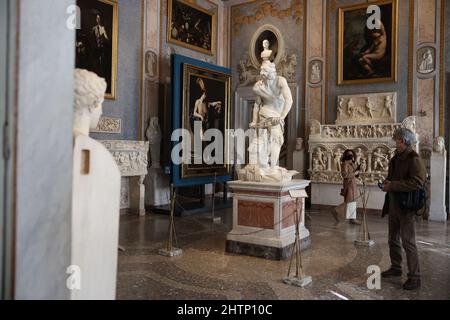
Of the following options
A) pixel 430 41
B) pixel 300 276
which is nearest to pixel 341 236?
pixel 300 276

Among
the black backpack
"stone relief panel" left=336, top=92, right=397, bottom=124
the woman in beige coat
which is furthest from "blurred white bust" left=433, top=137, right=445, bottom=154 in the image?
the black backpack

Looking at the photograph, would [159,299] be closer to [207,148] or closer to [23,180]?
[23,180]

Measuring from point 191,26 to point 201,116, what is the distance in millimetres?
2956

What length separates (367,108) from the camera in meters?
10.3

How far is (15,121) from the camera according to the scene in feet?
7.36

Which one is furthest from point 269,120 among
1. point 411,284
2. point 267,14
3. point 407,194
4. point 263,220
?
point 267,14

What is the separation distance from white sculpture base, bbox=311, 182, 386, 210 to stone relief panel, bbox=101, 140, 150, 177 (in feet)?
14.8

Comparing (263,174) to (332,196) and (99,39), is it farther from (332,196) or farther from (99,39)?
(99,39)

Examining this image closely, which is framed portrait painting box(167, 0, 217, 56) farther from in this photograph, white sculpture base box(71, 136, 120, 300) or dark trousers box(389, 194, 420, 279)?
white sculpture base box(71, 136, 120, 300)

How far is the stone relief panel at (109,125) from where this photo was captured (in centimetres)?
916

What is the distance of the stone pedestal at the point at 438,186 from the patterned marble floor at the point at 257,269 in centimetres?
139

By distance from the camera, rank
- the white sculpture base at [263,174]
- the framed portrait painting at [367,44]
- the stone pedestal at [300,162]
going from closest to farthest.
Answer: the white sculpture base at [263,174], the framed portrait painting at [367,44], the stone pedestal at [300,162]

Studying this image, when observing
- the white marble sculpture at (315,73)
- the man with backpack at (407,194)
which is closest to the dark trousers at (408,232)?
the man with backpack at (407,194)

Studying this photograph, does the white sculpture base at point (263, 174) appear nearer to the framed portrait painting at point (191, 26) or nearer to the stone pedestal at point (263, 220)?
the stone pedestal at point (263, 220)
